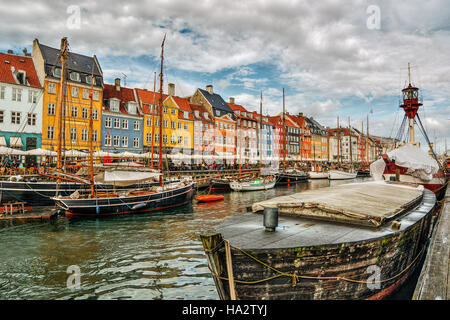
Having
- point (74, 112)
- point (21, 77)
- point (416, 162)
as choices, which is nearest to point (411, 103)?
point (416, 162)

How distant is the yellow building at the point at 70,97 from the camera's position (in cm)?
3638

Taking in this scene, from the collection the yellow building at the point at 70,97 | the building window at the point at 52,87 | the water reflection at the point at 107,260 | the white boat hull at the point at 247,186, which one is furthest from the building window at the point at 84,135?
the water reflection at the point at 107,260

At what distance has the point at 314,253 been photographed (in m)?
5.05

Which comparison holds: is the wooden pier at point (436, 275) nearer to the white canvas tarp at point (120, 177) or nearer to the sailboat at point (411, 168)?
the sailboat at point (411, 168)

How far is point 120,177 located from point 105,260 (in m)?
10.9

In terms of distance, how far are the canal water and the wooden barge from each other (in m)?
3.22

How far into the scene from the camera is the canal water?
8047 millimetres

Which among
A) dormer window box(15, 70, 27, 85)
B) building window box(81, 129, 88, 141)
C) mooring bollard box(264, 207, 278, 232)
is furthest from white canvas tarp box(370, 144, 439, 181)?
dormer window box(15, 70, 27, 85)

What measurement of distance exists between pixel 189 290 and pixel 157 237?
6.24 meters

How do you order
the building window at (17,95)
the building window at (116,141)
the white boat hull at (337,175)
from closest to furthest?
the building window at (17,95), the building window at (116,141), the white boat hull at (337,175)

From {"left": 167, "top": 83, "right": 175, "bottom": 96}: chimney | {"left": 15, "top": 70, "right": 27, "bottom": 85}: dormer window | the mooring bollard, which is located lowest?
the mooring bollard

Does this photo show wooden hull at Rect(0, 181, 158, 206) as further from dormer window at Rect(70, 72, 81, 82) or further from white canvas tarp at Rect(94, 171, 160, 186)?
dormer window at Rect(70, 72, 81, 82)

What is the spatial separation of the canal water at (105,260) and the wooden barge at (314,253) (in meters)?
3.22
